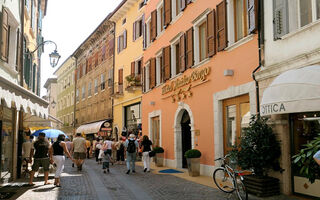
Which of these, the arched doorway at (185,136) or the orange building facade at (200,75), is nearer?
the orange building facade at (200,75)

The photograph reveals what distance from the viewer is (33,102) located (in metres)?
11.2

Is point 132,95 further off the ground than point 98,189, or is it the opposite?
point 132,95

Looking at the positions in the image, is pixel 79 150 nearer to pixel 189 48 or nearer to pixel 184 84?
pixel 184 84

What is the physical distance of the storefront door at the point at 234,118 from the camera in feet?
36.6

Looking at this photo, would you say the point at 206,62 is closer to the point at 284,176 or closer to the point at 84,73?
the point at 284,176

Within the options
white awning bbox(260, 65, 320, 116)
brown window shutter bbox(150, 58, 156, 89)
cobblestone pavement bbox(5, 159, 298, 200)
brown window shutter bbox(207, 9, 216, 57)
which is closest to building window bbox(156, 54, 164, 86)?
brown window shutter bbox(150, 58, 156, 89)

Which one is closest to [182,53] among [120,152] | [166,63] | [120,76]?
[166,63]

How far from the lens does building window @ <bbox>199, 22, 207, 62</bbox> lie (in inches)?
572

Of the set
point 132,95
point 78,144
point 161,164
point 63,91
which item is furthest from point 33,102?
point 63,91

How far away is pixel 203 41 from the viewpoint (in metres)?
14.7

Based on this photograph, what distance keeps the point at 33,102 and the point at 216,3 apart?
23.9ft

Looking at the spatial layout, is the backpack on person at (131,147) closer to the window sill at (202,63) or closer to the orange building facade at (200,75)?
the orange building facade at (200,75)

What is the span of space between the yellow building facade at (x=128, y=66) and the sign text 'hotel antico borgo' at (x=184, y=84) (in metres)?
6.12

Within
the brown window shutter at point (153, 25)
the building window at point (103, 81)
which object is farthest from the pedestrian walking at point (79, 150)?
the building window at point (103, 81)
